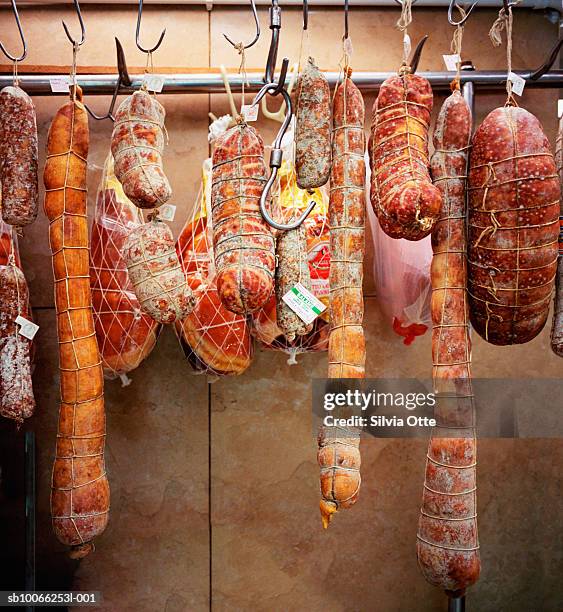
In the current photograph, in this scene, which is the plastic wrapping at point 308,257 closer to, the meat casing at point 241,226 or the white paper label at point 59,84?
the meat casing at point 241,226

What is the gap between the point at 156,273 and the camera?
1.98 m

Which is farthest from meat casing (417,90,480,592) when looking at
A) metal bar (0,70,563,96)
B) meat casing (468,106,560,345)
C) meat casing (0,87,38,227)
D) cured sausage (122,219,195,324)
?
meat casing (0,87,38,227)

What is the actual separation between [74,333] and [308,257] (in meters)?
0.80

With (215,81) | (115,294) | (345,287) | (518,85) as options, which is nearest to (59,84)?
(215,81)

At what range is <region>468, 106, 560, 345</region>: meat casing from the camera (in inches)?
76.9

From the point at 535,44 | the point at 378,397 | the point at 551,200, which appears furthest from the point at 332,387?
the point at 535,44

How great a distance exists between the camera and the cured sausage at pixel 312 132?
1.97 metres

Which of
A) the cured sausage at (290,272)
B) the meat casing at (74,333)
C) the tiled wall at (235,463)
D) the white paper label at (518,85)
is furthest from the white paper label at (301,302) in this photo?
the tiled wall at (235,463)

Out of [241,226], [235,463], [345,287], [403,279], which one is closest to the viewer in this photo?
[241,226]

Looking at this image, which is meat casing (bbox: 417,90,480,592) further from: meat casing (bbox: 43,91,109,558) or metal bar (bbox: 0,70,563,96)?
meat casing (bbox: 43,91,109,558)

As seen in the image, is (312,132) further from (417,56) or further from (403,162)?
(417,56)

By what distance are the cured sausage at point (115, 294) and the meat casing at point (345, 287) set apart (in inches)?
30.0

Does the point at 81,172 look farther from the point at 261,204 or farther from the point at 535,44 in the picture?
the point at 535,44

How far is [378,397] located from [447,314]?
1.03ft
